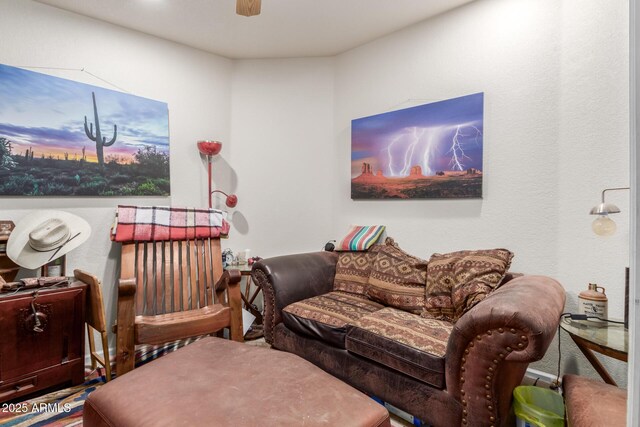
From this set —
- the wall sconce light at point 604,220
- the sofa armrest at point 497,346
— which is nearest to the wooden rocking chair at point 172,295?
the sofa armrest at point 497,346

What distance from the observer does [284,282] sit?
98.4 inches

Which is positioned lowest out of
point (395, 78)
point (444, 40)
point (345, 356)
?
point (345, 356)

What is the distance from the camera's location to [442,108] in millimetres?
2602

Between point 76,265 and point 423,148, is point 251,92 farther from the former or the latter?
point 76,265

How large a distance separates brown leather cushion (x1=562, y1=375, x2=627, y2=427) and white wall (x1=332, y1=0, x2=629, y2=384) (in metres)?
0.85

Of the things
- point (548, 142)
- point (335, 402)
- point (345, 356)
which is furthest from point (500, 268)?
point (335, 402)

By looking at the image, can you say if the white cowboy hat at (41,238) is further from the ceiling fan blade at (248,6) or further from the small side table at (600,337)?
the small side table at (600,337)

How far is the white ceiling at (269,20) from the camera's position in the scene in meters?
2.46

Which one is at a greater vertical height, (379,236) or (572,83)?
(572,83)

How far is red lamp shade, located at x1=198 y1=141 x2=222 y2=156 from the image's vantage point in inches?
120

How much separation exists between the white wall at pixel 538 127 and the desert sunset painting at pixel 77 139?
2136mm

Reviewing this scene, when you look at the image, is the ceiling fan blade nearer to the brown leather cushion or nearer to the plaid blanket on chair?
the plaid blanket on chair

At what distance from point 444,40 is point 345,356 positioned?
94.9 inches

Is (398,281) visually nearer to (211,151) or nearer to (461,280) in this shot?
(461,280)
